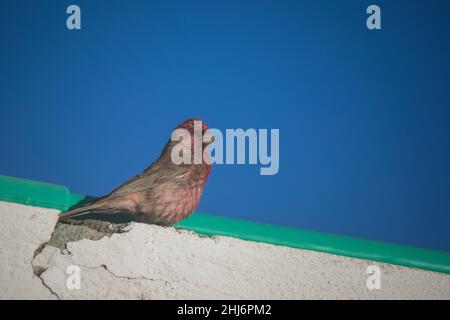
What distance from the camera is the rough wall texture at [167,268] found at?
258 centimetres

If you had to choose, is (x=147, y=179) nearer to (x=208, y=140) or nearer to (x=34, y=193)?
(x=208, y=140)

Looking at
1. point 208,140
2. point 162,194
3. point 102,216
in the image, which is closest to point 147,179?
point 162,194

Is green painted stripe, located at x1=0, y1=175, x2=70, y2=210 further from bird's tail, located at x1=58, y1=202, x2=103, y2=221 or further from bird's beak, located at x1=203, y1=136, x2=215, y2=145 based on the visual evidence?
bird's beak, located at x1=203, y1=136, x2=215, y2=145

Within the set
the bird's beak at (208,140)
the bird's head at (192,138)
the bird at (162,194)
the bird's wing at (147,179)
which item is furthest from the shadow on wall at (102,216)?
the bird's beak at (208,140)

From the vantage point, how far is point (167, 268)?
271 centimetres

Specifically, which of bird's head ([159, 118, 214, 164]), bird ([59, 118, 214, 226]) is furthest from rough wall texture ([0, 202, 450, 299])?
bird's head ([159, 118, 214, 164])

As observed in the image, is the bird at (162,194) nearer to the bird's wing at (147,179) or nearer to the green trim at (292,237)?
the bird's wing at (147,179)

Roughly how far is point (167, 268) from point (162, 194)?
55 cm

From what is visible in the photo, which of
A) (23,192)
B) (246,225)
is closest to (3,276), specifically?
(23,192)

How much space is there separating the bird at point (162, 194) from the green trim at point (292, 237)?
0.71ft

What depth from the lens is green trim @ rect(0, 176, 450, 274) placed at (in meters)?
2.82

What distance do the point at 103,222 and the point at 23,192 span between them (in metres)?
0.53

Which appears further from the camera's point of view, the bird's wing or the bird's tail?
the bird's wing

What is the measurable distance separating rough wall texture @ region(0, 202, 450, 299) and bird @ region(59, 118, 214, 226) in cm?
17
